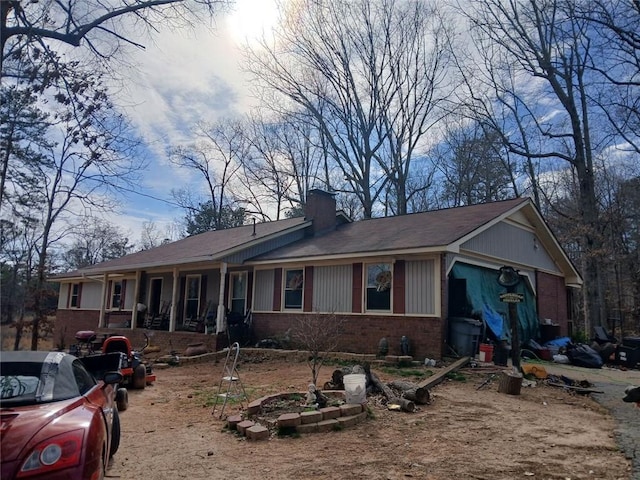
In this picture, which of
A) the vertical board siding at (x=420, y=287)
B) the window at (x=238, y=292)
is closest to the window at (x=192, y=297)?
the window at (x=238, y=292)

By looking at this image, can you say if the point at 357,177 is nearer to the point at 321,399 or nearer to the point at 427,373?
the point at 427,373

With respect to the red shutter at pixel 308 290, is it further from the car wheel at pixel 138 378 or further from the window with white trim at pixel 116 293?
the window with white trim at pixel 116 293

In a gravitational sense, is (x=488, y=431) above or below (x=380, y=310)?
below

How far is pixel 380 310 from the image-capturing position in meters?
13.2

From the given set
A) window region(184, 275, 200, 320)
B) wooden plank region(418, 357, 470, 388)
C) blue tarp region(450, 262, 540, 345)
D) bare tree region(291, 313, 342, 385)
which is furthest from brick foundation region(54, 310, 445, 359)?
window region(184, 275, 200, 320)

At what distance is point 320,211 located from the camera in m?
19.2

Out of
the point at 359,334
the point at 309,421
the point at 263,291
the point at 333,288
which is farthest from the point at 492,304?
the point at 309,421

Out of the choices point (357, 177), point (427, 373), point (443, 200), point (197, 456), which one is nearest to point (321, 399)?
point (197, 456)

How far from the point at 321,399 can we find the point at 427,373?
3943mm

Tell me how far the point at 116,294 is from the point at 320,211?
A: 11.8 meters

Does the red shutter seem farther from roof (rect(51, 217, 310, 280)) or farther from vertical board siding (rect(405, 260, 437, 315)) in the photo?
vertical board siding (rect(405, 260, 437, 315))

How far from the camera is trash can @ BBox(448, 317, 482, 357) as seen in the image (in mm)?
11562

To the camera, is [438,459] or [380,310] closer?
[438,459]

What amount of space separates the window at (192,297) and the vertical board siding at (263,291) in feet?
11.4
